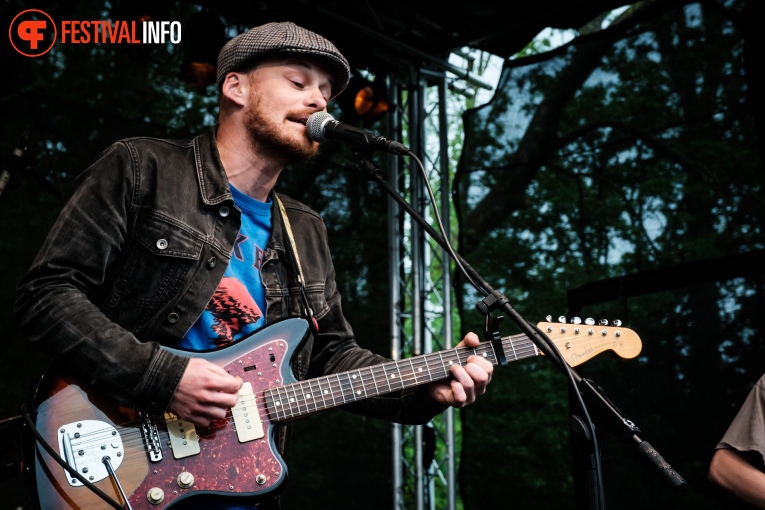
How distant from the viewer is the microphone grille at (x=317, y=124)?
244cm

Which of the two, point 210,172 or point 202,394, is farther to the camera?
point 210,172

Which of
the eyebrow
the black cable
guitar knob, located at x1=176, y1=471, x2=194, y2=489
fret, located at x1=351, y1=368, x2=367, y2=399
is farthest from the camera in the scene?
the eyebrow

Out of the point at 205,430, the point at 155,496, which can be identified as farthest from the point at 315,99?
the point at 155,496

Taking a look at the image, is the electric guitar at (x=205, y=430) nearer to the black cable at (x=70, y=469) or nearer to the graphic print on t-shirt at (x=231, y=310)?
the black cable at (x=70, y=469)

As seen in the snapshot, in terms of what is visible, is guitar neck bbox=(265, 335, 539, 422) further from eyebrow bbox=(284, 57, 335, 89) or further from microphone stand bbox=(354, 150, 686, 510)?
eyebrow bbox=(284, 57, 335, 89)

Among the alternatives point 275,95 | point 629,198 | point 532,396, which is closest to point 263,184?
point 275,95

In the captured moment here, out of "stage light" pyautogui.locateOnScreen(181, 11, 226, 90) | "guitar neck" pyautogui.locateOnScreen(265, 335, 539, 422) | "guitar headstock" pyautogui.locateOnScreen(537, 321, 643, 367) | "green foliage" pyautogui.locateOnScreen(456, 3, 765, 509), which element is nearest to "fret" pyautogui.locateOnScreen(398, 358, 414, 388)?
"guitar neck" pyautogui.locateOnScreen(265, 335, 539, 422)

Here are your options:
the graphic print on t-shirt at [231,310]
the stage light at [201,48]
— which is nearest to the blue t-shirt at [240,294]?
the graphic print on t-shirt at [231,310]

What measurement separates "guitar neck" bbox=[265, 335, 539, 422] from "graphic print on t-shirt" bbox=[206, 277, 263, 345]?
27 centimetres

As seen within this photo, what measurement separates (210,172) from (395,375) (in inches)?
37.4

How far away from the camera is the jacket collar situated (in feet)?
8.35

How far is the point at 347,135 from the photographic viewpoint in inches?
89.3

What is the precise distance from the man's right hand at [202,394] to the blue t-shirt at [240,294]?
0.61 ft

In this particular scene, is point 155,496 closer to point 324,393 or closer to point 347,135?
point 324,393
